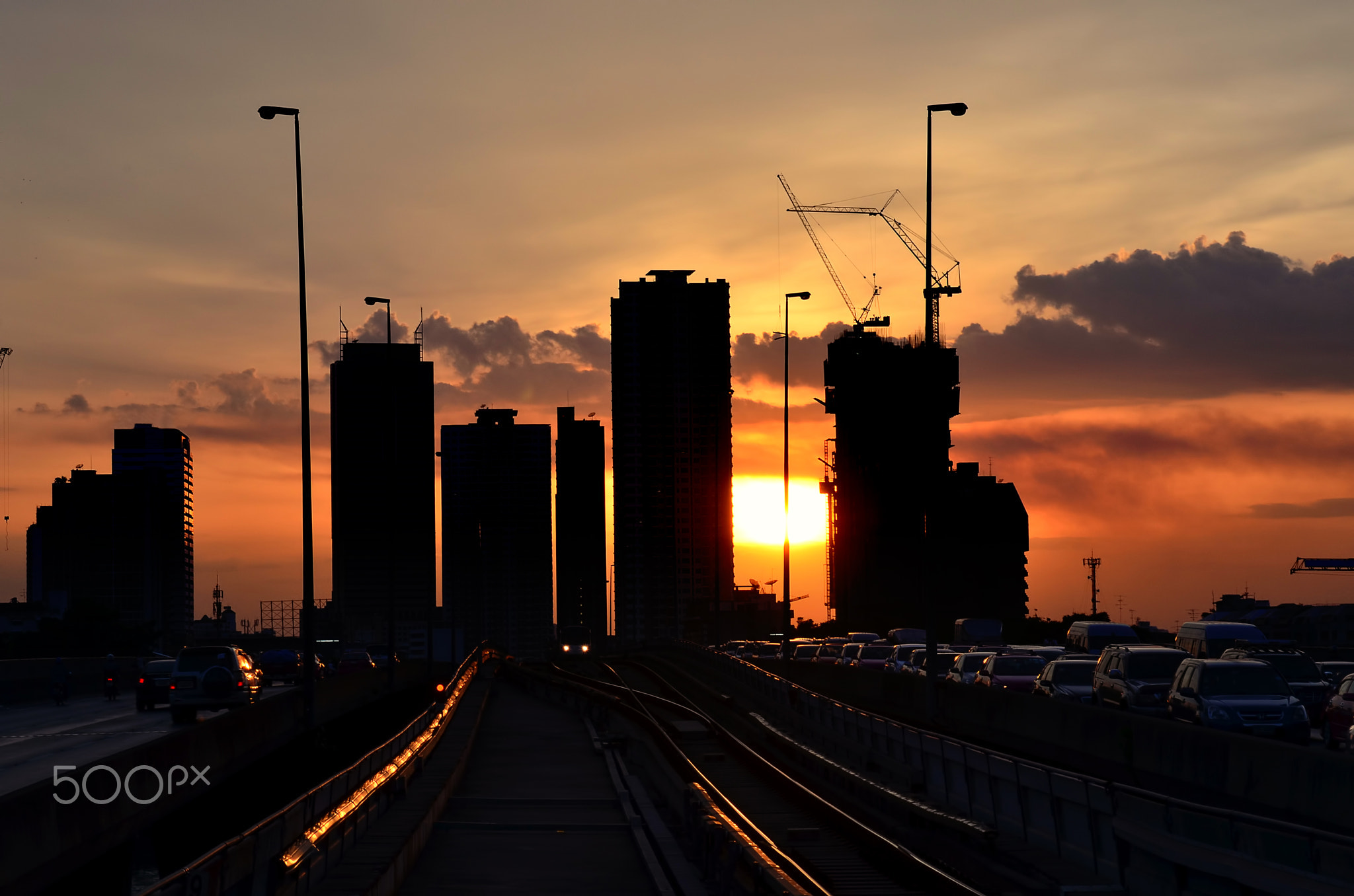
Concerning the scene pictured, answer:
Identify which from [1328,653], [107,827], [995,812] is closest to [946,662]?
[1328,653]

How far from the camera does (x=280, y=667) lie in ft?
231

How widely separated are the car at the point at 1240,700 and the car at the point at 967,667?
52.9 ft

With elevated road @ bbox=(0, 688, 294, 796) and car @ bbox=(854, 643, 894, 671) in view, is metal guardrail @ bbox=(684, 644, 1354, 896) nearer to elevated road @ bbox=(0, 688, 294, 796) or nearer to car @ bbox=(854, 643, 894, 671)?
elevated road @ bbox=(0, 688, 294, 796)

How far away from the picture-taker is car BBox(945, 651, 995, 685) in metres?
46.5

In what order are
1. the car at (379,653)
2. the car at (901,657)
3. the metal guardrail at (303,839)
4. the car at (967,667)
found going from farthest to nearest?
1. the car at (379,653)
2. the car at (901,657)
3. the car at (967,667)
4. the metal guardrail at (303,839)

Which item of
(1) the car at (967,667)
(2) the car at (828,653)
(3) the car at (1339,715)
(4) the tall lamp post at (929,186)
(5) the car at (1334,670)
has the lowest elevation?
(2) the car at (828,653)

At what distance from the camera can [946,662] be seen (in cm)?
5978

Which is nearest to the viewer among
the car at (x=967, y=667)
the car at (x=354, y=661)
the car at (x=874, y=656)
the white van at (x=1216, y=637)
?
the white van at (x=1216, y=637)

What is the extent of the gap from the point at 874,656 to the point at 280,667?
2823cm

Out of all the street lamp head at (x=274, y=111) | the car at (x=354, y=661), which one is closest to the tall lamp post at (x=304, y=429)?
the street lamp head at (x=274, y=111)

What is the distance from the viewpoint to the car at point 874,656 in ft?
206

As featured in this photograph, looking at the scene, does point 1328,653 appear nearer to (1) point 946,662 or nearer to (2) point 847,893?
(1) point 946,662

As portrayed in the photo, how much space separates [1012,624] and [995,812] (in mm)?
83503

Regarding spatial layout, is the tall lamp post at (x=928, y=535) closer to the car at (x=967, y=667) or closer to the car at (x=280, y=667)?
the car at (x=967, y=667)
